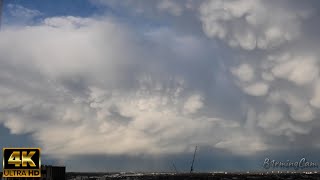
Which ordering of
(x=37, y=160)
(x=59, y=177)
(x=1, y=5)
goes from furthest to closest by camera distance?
(x=59, y=177), (x=37, y=160), (x=1, y=5)

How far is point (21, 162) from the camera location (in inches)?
1842

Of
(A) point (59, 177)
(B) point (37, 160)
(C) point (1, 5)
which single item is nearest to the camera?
(C) point (1, 5)

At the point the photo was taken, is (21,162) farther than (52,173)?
No

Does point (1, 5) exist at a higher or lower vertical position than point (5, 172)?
higher

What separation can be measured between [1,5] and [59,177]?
85.3 feet

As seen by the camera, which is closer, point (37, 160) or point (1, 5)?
point (1, 5)

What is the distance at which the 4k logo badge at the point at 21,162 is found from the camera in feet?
152

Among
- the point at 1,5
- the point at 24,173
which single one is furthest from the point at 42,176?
the point at 1,5

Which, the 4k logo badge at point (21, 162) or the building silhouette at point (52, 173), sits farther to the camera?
the building silhouette at point (52, 173)

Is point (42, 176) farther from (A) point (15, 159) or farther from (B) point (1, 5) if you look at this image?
(B) point (1, 5)

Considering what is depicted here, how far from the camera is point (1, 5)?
28.5 metres

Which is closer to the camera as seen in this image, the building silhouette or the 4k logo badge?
the 4k logo badge

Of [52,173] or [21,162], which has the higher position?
[21,162]

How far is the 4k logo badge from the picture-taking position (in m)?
46.4
